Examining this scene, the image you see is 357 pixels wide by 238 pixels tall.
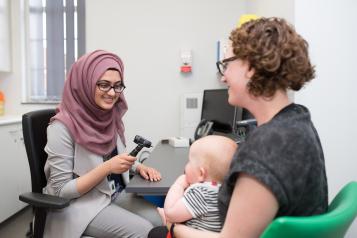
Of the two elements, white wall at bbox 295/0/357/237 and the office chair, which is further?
white wall at bbox 295/0/357/237

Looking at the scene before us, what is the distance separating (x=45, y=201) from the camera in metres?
1.30

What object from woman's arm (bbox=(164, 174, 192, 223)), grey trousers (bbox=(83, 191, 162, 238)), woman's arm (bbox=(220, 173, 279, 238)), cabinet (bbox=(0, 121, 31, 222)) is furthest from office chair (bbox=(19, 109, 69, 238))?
cabinet (bbox=(0, 121, 31, 222))

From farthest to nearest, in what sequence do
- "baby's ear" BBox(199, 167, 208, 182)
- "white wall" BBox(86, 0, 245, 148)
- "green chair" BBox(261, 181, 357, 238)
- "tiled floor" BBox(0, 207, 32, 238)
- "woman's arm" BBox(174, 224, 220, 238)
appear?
"white wall" BBox(86, 0, 245, 148), "tiled floor" BBox(0, 207, 32, 238), "baby's ear" BBox(199, 167, 208, 182), "woman's arm" BBox(174, 224, 220, 238), "green chair" BBox(261, 181, 357, 238)

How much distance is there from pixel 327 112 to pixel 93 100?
1230 millimetres

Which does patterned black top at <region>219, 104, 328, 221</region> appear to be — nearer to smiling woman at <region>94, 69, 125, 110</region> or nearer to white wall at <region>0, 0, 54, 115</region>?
smiling woman at <region>94, 69, 125, 110</region>

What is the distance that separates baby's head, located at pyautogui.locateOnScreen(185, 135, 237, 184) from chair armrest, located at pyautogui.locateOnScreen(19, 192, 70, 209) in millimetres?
593

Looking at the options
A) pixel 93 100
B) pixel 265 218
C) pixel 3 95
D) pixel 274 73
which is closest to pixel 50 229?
pixel 93 100

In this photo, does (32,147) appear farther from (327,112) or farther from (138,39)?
(138,39)

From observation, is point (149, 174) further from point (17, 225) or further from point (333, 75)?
point (17, 225)

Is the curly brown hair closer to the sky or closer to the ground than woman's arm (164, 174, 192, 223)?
closer to the sky

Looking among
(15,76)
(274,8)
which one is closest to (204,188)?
(274,8)

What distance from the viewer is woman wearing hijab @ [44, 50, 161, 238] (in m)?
1.42

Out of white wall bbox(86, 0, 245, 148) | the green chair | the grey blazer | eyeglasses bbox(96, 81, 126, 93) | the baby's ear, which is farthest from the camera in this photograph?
white wall bbox(86, 0, 245, 148)

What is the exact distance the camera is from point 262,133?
2.39 feet
